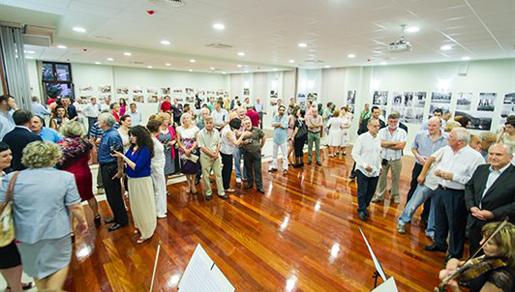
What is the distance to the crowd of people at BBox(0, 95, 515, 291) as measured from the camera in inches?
70.3

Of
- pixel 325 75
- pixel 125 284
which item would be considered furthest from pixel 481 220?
pixel 325 75

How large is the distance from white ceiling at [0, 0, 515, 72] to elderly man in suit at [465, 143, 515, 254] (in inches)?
85.1

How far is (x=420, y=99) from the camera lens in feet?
29.1

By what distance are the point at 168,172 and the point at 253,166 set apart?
5.23ft

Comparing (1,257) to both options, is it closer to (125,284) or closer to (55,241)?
(55,241)

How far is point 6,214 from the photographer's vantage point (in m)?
1.65

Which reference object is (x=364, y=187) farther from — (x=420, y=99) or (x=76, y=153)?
(x=420, y=99)

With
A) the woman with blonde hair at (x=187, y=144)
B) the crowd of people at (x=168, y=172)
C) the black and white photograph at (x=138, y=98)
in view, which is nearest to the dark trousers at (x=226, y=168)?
the crowd of people at (x=168, y=172)

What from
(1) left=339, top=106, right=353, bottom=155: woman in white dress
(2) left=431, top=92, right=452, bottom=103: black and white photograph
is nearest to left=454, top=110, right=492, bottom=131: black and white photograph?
(2) left=431, top=92, right=452, bottom=103: black and white photograph

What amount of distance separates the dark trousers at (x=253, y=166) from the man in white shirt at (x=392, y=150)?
2116 millimetres

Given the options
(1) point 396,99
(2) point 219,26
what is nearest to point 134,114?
(2) point 219,26

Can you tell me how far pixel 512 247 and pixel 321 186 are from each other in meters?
3.62

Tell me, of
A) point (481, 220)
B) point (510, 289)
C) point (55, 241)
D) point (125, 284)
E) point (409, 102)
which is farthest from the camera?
A: point (409, 102)

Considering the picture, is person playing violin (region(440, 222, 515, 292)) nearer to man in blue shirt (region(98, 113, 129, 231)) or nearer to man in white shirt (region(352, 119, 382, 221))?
man in white shirt (region(352, 119, 382, 221))
